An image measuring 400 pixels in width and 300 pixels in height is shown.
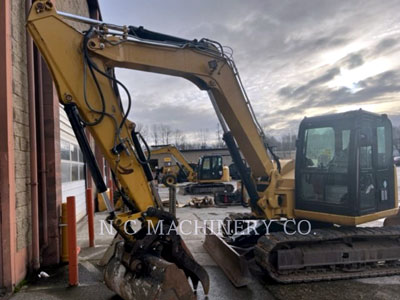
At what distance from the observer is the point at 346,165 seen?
4.82 metres

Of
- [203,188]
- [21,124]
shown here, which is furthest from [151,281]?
[203,188]

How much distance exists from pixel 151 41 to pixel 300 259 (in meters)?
3.93

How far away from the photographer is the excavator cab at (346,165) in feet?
15.7

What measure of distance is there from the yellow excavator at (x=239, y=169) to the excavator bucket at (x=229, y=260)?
0.07ft

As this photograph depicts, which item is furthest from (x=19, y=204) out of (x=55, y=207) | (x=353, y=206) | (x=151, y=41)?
(x=353, y=206)

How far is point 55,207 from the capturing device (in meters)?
5.48

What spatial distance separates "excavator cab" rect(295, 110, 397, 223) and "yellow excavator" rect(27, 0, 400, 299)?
0.02m

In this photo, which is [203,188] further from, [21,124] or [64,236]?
[21,124]

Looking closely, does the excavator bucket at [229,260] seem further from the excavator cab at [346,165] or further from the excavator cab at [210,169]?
the excavator cab at [210,169]

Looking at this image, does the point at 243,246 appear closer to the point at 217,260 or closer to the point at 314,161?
the point at 217,260

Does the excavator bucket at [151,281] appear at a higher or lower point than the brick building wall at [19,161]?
lower

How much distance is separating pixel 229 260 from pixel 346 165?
7.88 feet

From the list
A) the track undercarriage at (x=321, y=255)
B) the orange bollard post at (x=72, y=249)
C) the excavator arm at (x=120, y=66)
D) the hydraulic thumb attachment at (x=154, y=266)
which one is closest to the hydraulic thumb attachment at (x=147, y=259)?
the hydraulic thumb attachment at (x=154, y=266)

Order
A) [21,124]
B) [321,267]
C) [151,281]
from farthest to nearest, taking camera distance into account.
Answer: [321,267] → [21,124] → [151,281]
